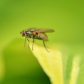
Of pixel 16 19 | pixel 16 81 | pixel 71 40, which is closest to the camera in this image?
pixel 16 81

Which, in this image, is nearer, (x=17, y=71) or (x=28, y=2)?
(x=17, y=71)

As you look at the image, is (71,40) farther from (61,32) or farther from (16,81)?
(16,81)

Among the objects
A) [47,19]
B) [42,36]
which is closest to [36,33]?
[42,36]

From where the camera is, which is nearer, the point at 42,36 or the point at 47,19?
the point at 42,36

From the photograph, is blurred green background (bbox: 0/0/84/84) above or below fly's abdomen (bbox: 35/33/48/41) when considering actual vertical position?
above

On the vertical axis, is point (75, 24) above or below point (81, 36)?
above

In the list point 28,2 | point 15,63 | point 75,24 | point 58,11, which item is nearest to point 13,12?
point 28,2

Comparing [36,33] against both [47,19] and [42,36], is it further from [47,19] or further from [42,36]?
[47,19]

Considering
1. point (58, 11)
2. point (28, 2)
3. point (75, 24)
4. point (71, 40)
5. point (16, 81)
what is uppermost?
point (28, 2)

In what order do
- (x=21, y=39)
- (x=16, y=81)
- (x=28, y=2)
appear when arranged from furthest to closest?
1. (x=28, y=2)
2. (x=16, y=81)
3. (x=21, y=39)

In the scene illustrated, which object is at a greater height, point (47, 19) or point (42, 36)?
point (47, 19)

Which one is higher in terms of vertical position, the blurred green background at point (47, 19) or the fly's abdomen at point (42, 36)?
the blurred green background at point (47, 19)
